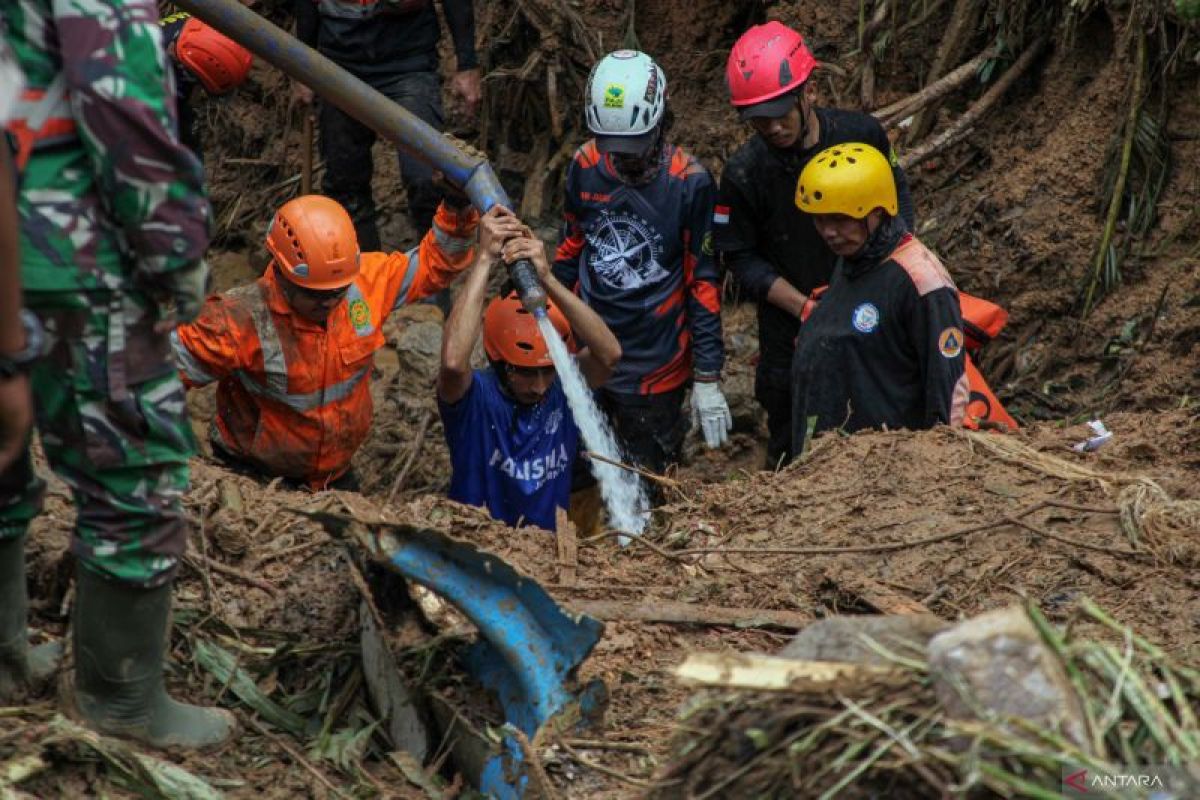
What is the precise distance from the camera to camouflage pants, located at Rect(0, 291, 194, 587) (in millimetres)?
3215

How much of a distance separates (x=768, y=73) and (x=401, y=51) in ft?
7.17

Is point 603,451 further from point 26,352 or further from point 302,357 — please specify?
point 26,352

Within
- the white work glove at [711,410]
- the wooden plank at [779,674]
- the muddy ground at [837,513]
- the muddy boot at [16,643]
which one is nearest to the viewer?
the wooden plank at [779,674]

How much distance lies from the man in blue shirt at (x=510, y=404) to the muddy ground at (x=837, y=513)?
64 cm

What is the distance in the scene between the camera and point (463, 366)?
19.6ft

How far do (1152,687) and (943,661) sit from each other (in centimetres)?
45

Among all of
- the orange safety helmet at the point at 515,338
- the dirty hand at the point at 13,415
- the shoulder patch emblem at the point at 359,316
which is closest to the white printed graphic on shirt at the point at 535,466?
the orange safety helmet at the point at 515,338

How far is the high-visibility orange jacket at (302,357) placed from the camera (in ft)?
19.2

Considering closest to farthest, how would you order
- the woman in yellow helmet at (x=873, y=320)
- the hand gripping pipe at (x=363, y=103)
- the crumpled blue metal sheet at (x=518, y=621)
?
the crumpled blue metal sheet at (x=518, y=621)
the hand gripping pipe at (x=363, y=103)
the woman in yellow helmet at (x=873, y=320)

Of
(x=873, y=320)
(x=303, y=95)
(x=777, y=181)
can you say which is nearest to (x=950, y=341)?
(x=873, y=320)

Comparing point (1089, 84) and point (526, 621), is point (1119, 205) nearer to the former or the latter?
point (1089, 84)

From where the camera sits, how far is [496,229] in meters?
5.79

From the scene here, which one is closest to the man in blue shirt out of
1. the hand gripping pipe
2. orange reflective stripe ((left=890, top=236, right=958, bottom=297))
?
the hand gripping pipe

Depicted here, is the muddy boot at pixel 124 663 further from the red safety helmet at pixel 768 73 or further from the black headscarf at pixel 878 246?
the red safety helmet at pixel 768 73
